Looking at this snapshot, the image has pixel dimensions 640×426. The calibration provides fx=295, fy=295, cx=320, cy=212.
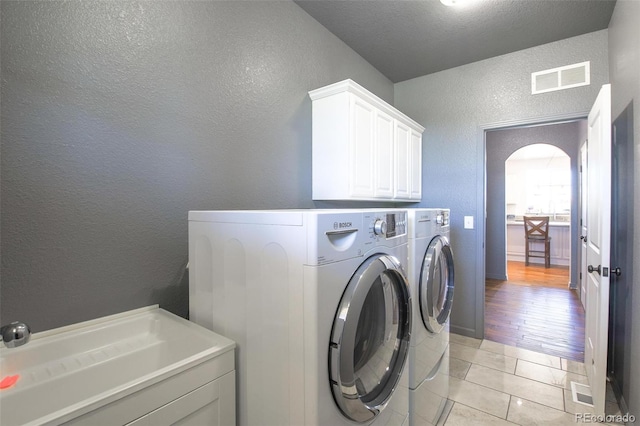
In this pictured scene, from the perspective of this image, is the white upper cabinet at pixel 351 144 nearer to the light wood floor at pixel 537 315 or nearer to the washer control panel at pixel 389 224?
the washer control panel at pixel 389 224

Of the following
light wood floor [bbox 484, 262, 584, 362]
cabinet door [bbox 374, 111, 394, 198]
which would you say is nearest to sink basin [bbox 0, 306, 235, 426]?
cabinet door [bbox 374, 111, 394, 198]

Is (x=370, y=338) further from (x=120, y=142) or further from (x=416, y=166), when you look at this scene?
(x=416, y=166)

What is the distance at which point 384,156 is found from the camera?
246cm

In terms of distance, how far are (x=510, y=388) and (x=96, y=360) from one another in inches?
96.6

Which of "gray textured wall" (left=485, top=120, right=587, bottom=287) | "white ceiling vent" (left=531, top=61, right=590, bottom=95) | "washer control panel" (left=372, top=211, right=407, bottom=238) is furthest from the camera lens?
"gray textured wall" (left=485, top=120, right=587, bottom=287)

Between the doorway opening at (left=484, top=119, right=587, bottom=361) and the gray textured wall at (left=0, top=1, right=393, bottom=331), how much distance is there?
2700 millimetres

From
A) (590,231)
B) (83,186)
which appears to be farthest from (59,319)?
(590,231)

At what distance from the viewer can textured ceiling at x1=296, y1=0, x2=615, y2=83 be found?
82.0 inches

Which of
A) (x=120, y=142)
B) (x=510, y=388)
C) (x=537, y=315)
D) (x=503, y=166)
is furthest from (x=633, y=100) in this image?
(x=503, y=166)

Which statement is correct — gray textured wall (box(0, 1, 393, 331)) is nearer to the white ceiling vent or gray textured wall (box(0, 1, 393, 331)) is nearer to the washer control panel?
the washer control panel

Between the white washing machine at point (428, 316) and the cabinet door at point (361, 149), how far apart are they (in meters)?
0.59

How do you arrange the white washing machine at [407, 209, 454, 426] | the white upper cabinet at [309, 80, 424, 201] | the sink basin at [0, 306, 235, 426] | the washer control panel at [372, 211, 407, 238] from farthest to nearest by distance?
the white upper cabinet at [309, 80, 424, 201] < the white washing machine at [407, 209, 454, 426] < the washer control panel at [372, 211, 407, 238] < the sink basin at [0, 306, 235, 426]

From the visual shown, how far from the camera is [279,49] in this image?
196 centimetres

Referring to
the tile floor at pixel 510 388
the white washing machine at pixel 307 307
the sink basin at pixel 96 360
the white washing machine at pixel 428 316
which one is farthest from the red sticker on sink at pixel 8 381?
the tile floor at pixel 510 388
